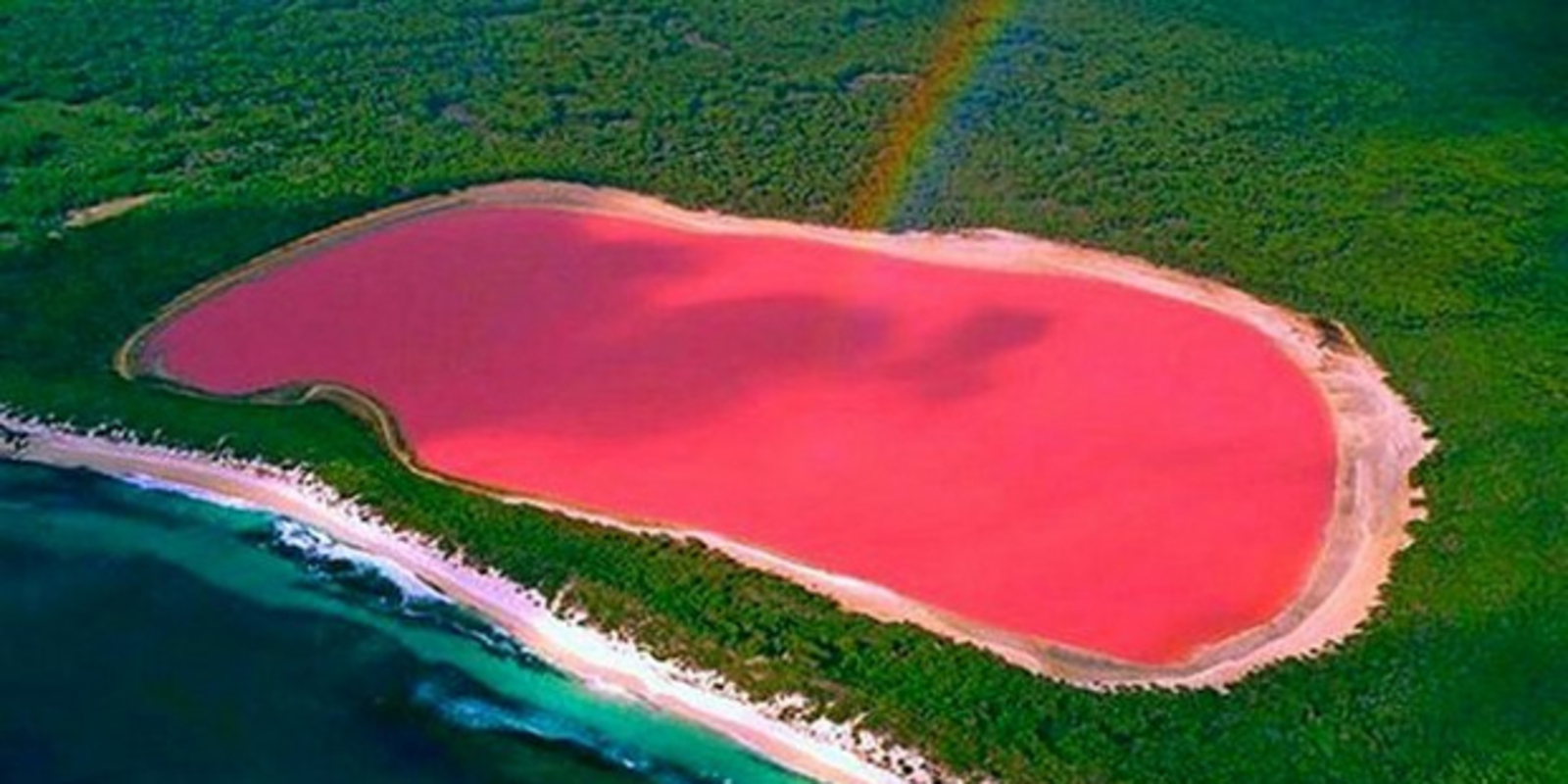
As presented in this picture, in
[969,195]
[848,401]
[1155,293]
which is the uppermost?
[848,401]

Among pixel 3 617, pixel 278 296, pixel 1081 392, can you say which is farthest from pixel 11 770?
pixel 1081 392

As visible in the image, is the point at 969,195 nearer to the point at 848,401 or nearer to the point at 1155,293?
the point at 1155,293

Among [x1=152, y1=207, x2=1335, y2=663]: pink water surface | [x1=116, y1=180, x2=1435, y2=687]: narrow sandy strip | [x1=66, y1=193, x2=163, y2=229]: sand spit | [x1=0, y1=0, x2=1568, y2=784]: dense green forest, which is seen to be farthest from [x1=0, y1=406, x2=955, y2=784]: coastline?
[x1=66, y1=193, x2=163, y2=229]: sand spit

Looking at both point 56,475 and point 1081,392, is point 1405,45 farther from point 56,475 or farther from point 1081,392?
point 56,475

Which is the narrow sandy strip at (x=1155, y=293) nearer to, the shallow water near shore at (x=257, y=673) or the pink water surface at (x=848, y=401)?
the pink water surface at (x=848, y=401)

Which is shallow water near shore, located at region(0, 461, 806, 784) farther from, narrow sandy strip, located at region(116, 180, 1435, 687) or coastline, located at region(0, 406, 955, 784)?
narrow sandy strip, located at region(116, 180, 1435, 687)

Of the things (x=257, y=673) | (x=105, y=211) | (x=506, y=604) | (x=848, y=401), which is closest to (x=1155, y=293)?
(x=848, y=401)
